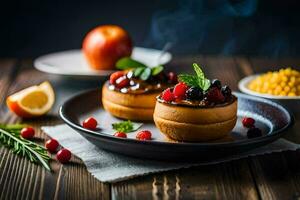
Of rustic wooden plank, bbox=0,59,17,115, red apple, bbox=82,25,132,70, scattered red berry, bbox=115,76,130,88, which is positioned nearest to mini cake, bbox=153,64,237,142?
scattered red berry, bbox=115,76,130,88

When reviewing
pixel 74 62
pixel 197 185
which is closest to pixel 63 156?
pixel 197 185

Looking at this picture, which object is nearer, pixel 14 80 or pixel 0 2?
pixel 14 80

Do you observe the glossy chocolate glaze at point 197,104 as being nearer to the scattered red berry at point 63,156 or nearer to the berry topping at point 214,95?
the berry topping at point 214,95

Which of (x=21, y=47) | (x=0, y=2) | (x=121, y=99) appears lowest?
(x=21, y=47)

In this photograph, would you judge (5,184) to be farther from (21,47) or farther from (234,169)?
(21,47)

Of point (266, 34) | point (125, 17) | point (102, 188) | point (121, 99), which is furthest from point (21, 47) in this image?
point (102, 188)

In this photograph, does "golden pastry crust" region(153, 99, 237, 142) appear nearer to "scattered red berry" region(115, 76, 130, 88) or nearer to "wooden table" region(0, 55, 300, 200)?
"wooden table" region(0, 55, 300, 200)

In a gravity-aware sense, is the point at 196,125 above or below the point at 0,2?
above
